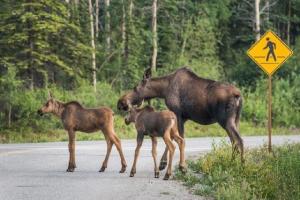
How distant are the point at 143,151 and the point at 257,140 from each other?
240 inches

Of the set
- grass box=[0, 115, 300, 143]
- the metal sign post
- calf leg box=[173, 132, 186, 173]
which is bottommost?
grass box=[0, 115, 300, 143]

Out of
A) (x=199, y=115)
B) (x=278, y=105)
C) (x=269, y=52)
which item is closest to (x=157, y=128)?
(x=199, y=115)

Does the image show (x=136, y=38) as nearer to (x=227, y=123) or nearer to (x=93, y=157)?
(x=93, y=157)

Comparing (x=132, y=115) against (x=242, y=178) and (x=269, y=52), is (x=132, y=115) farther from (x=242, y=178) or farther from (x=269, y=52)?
(x=269, y=52)

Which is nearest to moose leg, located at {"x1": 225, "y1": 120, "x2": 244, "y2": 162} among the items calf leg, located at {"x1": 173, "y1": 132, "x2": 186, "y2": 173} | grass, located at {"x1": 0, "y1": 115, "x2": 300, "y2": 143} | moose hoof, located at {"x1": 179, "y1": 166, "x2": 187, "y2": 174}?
calf leg, located at {"x1": 173, "y1": 132, "x2": 186, "y2": 173}

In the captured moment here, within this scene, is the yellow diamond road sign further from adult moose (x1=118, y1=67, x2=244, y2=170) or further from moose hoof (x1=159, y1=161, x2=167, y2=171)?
moose hoof (x1=159, y1=161, x2=167, y2=171)

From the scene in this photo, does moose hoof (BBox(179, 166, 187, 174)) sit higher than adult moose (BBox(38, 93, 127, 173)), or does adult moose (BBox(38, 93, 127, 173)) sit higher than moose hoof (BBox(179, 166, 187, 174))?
adult moose (BBox(38, 93, 127, 173))

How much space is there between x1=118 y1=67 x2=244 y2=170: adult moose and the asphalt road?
1298mm

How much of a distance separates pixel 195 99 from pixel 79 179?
278cm

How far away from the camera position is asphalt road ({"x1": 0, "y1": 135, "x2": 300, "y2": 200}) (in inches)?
467

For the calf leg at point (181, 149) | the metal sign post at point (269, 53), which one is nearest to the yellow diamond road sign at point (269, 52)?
the metal sign post at point (269, 53)

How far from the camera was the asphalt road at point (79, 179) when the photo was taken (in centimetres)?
1185

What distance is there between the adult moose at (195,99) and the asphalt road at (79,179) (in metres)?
1.30

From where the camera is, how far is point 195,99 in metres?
14.9
